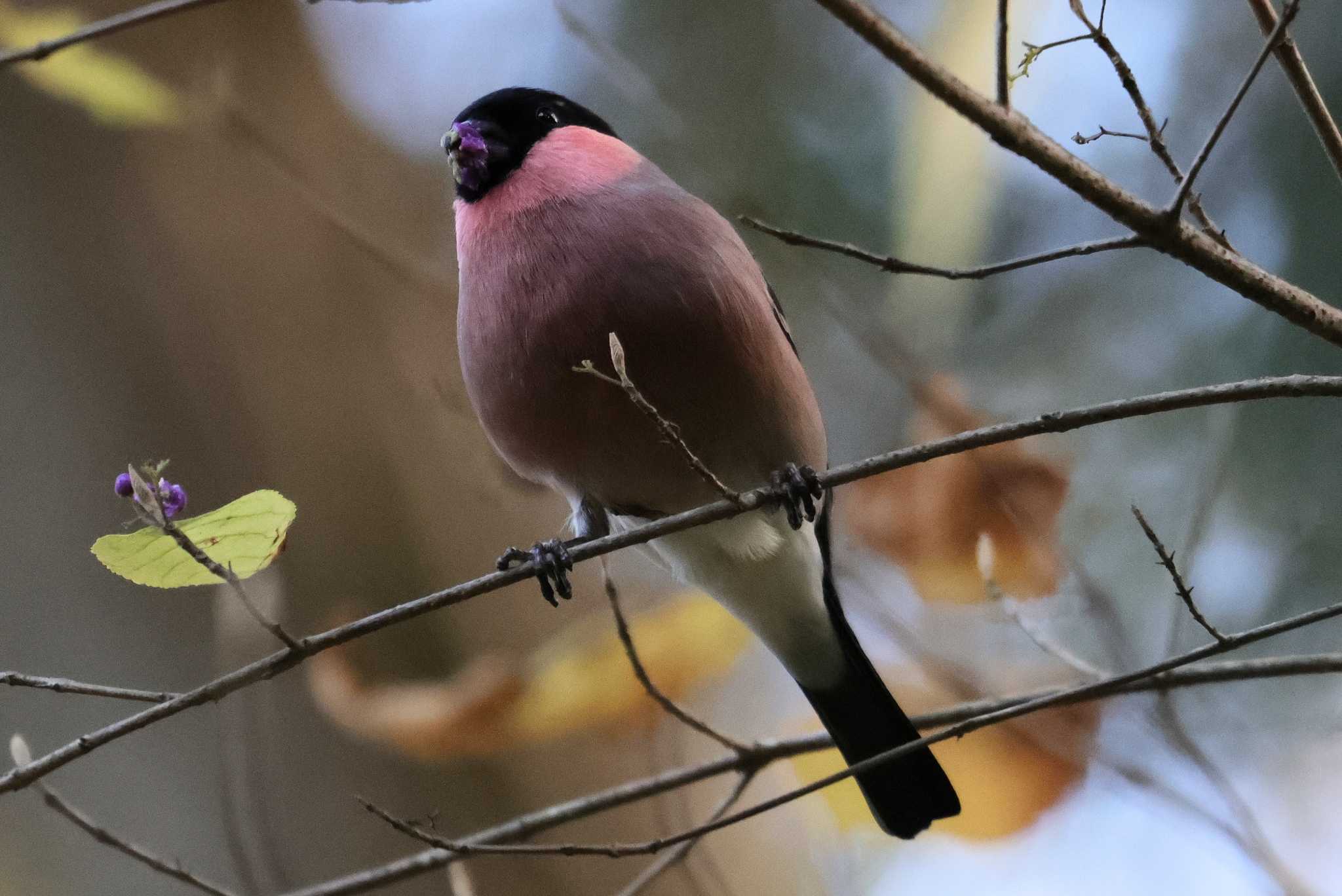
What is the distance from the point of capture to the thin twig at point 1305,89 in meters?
0.80

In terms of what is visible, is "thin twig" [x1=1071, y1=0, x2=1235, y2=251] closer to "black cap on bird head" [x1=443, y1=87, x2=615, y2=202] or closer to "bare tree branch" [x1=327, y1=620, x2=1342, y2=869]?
"bare tree branch" [x1=327, y1=620, x2=1342, y2=869]

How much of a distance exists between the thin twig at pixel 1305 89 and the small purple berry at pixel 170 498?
852 mm

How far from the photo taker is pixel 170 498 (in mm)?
889

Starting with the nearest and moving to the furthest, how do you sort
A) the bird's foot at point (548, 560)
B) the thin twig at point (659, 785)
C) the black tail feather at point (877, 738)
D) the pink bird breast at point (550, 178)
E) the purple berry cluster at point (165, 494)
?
the purple berry cluster at point (165, 494) → the thin twig at point (659, 785) → the bird's foot at point (548, 560) → the pink bird breast at point (550, 178) → the black tail feather at point (877, 738)

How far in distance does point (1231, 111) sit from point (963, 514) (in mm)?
1038

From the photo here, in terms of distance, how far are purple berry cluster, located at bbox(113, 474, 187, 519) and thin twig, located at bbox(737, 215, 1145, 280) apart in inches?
19.0

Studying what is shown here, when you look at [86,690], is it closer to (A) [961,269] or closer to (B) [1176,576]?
(A) [961,269]

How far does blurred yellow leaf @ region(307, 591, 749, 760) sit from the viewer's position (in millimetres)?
1786

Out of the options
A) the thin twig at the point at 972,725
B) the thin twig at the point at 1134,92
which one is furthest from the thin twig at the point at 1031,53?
the thin twig at the point at 972,725

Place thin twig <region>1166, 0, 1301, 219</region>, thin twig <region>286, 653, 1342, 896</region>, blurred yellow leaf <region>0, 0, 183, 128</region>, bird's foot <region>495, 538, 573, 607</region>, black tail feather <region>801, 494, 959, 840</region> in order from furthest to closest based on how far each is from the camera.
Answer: blurred yellow leaf <region>0, 0, 183, 128</region> → black tail feather <region>801, 494, 959, 840</region> → bird's foot <region>495, 538, 573, 607</region> → thin twig <region>286, 653, 1342, 896</region> → thin twig <region>1166, 0, 1301, 219</region>

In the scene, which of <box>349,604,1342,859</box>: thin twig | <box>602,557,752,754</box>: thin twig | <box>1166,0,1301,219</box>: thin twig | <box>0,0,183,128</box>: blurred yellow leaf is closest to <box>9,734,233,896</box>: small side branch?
<box>349,604,1342,859</box>: thin twig

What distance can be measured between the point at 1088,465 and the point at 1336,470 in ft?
1.26

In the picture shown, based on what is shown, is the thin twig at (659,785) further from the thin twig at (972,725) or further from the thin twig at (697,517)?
the thin twig at (697,517)

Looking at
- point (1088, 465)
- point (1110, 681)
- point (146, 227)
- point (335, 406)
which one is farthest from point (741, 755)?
point (146, 227)
